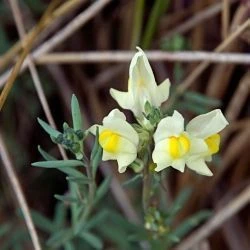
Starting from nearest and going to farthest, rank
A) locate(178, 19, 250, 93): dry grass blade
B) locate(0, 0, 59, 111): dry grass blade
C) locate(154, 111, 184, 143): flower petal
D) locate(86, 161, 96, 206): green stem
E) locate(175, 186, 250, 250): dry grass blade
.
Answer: locate(154, 111, 184, 143): flower petal
locate(86, 161, 96, 206): green stem
locate(0, 0, 59, 111): dry grass blade
locate(178, 19, 250, 93): dry grass blade
locate(175, 186, 250, 250): dry grass blade

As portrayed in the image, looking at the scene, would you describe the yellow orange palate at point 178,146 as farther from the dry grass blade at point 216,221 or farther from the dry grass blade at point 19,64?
the dry grass blade at point 216,221

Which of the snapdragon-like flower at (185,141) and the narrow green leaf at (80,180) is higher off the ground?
the narrow green leaf at (80,180)

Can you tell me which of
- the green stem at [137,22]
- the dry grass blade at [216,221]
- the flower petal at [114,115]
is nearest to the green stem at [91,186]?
the flower petal at [114,115]

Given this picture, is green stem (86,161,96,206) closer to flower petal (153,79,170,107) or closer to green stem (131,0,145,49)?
flower petal (153,79,170,107)

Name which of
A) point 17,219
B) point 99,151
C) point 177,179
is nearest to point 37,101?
point 17,219

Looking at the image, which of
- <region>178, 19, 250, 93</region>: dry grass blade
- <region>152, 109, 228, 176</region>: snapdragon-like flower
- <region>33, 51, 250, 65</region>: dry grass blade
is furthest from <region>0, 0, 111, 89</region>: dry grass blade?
<region>152, 109, 228, 176</region>: snapdragon-like flower

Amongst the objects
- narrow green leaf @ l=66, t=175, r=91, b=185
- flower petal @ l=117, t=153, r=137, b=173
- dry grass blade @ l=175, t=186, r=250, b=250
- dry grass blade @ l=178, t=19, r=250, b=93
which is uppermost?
dry grass blade @ l=178, t=19, r=250, b=93

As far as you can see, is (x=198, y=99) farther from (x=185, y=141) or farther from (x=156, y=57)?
(x=185, y=141)

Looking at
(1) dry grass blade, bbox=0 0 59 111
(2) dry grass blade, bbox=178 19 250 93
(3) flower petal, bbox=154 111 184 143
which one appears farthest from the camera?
(2) dry grass blade, bbox=178 19 250 93

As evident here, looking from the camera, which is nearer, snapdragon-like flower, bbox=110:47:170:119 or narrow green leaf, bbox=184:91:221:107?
snapdragon-like flower, bbox=110:47:170:119
